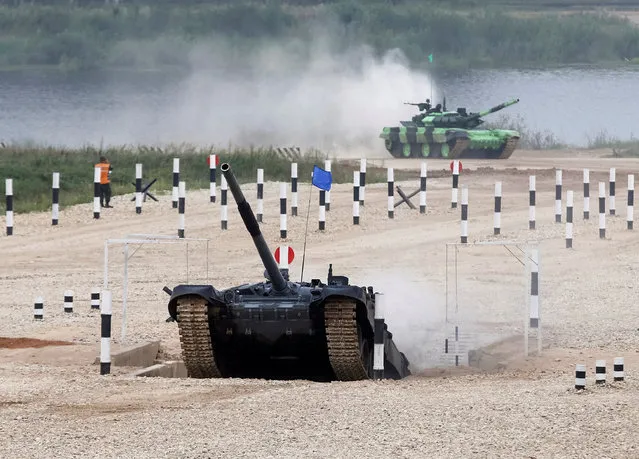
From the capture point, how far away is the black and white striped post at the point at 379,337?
15945 mm

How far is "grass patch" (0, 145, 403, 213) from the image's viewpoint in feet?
111

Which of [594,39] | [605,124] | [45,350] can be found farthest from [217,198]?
[594,39]

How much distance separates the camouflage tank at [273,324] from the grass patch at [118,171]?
15.8m

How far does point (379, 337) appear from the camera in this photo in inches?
633

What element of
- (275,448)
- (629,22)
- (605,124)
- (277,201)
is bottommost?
(275,448)

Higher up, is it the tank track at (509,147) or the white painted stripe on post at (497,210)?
the tank track at (509,147)

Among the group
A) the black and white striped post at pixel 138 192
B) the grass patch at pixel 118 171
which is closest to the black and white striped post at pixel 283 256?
the black and white striped post at pixel 138 192

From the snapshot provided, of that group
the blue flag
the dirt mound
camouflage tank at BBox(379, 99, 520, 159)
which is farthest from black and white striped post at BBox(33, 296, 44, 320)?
camouflage tank at BBox(379, 99, 520, 159)

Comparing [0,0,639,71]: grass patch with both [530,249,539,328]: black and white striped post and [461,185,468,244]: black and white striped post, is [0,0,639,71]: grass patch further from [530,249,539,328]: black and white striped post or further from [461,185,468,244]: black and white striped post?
[530,249,539,328]: black and white striped post

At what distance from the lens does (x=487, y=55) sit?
85.5 meters

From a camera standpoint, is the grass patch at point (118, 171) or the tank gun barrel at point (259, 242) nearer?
the tank gun barrel at point (259, 242)

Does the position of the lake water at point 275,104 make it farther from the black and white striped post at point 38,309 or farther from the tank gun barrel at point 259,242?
the tank gun barrel at point 259,242

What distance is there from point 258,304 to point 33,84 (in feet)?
328

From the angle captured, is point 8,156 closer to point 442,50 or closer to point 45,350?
point 45,350
